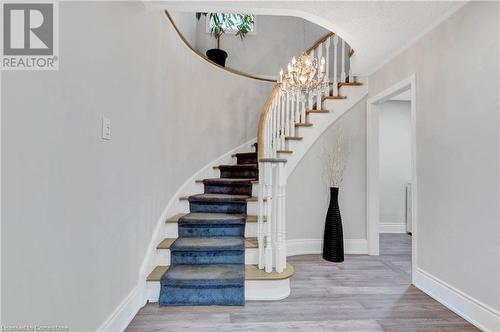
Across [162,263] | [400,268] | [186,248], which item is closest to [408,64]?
[400,268]

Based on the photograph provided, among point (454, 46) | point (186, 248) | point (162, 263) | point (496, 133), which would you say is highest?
point (454, 46)

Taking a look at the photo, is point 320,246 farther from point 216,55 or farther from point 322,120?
point 216,55

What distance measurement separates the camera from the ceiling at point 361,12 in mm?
1968

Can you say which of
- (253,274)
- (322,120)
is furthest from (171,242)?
(322,120)

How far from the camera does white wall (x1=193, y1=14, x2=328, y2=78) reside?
16.7ft

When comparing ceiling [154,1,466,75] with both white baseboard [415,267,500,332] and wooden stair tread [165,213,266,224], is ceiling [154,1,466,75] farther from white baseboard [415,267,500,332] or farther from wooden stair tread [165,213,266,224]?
white baseboard [415,267,500,332]

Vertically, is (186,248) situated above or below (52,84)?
below

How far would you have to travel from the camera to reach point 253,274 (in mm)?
2201

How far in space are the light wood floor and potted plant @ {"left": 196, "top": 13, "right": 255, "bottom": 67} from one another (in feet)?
12.1

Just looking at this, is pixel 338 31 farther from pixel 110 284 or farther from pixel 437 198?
pixel 110 284

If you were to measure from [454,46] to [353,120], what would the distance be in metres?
1.46

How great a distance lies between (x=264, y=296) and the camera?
7.00 ft

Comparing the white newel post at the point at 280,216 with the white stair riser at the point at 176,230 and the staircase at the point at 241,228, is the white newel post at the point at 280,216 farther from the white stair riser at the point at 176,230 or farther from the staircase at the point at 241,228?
the white stair riser at the point at 176,230

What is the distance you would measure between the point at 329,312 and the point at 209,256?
3.63 feet
